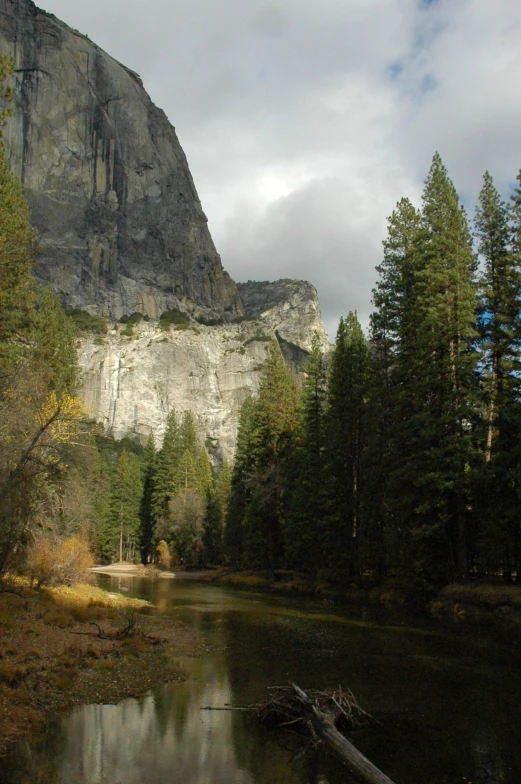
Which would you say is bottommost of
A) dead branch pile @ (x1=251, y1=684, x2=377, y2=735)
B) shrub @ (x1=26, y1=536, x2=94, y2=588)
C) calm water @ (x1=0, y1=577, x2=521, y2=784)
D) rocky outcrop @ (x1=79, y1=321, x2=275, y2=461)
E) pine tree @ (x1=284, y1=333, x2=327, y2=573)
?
calm water @ (x1=0, y1=577, x2=521, y2=784)

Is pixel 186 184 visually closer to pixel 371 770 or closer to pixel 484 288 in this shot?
pixel 484 288

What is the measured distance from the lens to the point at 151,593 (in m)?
35.9

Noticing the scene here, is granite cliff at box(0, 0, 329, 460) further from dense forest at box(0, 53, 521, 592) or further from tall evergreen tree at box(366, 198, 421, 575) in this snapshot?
tall evergreen tree at box(366, 198, 421, 575)

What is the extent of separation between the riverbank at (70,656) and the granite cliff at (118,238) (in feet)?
341

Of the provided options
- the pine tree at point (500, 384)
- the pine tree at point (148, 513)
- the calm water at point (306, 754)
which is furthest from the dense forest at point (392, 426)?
the pine tree at point (148, 513)

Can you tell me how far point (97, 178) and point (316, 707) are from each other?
165423 mm

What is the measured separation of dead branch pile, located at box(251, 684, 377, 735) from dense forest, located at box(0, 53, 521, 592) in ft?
26.4

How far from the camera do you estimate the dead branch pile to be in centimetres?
966

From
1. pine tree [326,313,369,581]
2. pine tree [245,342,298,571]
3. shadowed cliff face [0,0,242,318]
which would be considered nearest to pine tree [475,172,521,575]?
pine tree [326,313,369,581]

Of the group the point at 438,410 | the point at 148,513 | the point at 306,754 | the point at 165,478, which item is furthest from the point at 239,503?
the point at 306,754

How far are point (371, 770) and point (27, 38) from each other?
175630 millimetres

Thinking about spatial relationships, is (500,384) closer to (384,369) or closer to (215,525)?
(384,369)

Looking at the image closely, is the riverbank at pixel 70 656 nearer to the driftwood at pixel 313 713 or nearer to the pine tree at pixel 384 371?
the driftwood at pixel 313 713

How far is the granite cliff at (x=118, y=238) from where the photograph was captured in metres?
131
